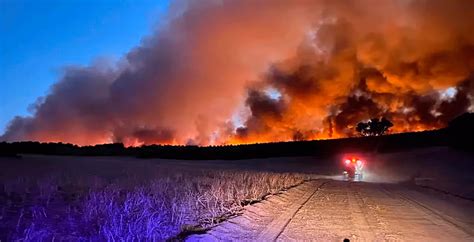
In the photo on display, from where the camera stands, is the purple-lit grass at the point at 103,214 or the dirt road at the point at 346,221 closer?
the purple-lit grass at the point at 103,214

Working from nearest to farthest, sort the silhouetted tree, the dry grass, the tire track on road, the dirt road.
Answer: the dry grass → the tire track on road → the dirt road → the silhouetted tree

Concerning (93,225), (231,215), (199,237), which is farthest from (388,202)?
(93,225)

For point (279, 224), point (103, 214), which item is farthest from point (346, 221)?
point (103, 214)

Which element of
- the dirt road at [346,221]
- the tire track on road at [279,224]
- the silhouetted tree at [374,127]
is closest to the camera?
the tire track on road at [279,224]

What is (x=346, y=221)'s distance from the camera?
11.9 meters

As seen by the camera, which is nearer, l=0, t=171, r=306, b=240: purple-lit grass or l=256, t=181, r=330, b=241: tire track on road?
l=0, t=171, r=306, b=240: purple-lit grass

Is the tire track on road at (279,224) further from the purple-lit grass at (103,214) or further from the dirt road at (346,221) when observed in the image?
the purple-lit grass at (103,214)

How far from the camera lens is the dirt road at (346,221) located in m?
9.85

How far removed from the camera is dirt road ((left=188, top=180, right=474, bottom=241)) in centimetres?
985

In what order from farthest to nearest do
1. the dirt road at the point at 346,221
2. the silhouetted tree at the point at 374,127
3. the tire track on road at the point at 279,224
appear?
the silhouetted tree at the point at 374,127 < the dirt road at the point at 346,221 < the tire track on road at the point at 279,224

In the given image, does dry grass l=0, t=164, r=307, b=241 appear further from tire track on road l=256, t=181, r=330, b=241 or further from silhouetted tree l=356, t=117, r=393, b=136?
silhouetted tree l=356, t=117, r=393, b=136

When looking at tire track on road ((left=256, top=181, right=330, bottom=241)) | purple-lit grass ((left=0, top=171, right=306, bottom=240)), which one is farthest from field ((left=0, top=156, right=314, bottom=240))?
tire track on road ((left=256, top=181, right=330, bottom=241))

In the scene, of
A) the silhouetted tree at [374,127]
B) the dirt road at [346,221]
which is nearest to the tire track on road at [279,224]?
the dirt road at [346,221]

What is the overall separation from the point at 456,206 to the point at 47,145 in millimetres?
110981
